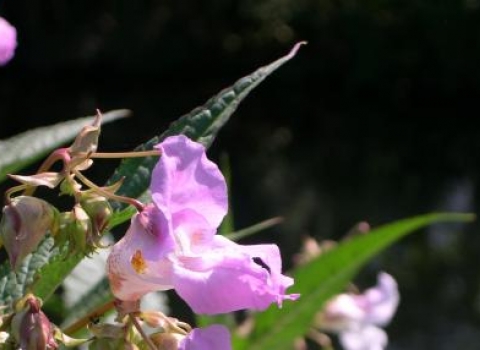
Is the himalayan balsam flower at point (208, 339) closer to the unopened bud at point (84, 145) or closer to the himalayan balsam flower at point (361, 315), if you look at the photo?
the unopened bud at point (84, 145)

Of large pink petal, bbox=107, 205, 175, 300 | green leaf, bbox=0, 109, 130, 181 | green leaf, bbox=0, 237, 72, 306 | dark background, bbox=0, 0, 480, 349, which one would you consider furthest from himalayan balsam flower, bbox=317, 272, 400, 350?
dark background, bbox=0, 0, 480, 349

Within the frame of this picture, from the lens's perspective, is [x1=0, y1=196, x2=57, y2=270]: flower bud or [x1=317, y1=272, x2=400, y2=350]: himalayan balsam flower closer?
[x1=0, y1=196, x2=57, y2=270]: flower bud

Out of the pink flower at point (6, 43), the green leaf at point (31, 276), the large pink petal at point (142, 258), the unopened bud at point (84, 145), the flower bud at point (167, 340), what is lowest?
the green leaf at point (31, 276)

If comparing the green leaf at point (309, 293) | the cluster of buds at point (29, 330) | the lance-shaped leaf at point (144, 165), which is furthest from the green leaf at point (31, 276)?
the green leaf at point (309, 293)

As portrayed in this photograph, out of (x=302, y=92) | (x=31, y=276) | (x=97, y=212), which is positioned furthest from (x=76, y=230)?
(x=302, y=92)

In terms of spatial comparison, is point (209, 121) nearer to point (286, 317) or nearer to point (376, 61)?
point (286, 317)

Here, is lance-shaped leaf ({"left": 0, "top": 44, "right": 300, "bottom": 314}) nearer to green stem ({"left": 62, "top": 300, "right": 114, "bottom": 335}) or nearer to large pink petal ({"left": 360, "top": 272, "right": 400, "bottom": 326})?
green stem ({"left": 62, "top": 300, "right": 114, "bottom": 335})

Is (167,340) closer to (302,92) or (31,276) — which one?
(31,276)
